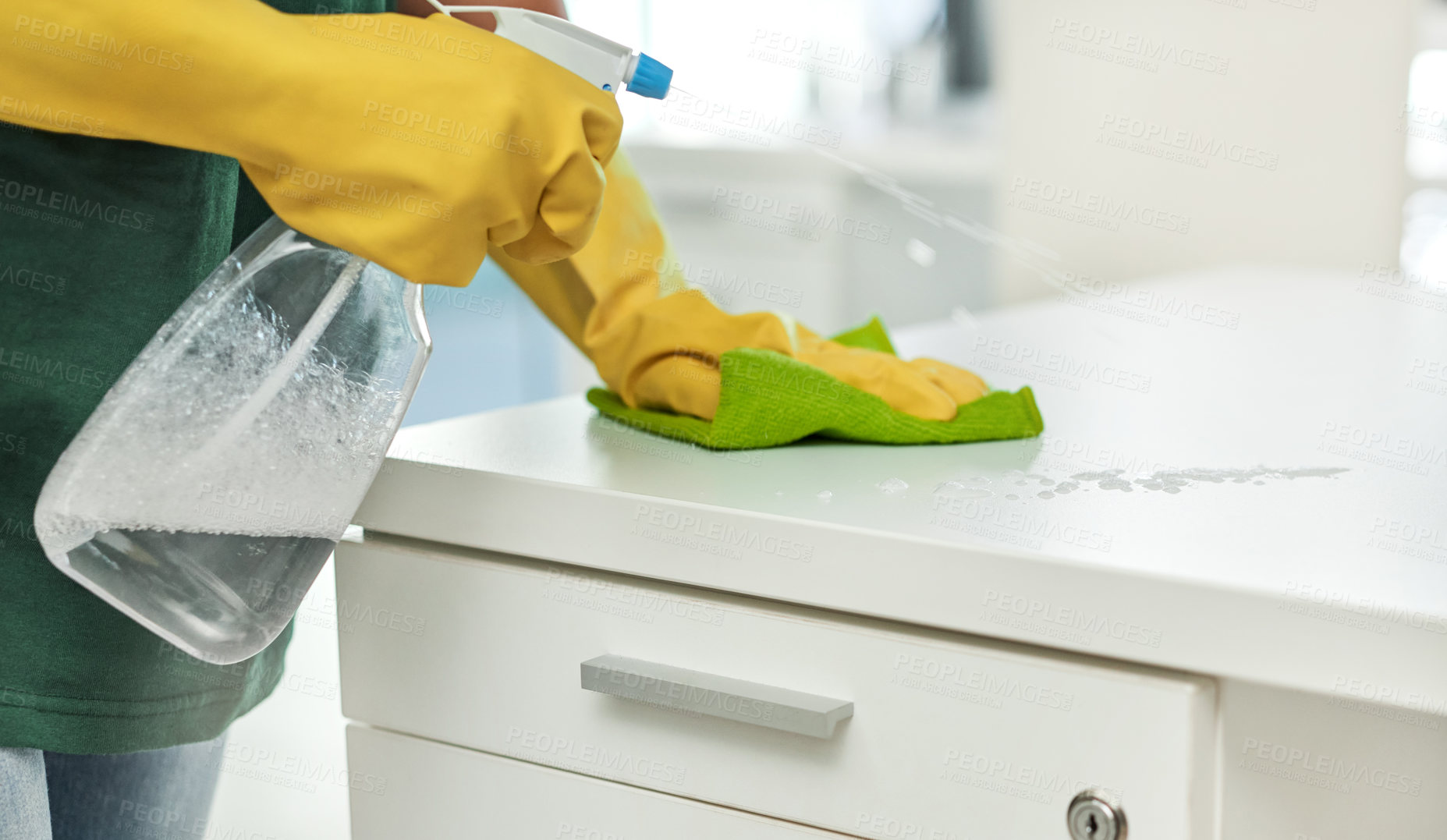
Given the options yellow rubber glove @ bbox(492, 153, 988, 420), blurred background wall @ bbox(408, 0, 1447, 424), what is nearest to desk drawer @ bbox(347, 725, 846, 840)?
yellow rubber glove @ bbox(492, 153, 988, 420)

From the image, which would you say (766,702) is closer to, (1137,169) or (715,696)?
(715,696)

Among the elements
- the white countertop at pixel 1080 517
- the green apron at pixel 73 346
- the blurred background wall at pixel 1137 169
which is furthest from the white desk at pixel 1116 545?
the blurred background wall at pixel 1137 169

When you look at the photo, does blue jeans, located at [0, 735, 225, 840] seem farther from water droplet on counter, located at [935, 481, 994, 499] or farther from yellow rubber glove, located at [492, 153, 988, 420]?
water droplet on counter, located at [935, 481, 994, 499]

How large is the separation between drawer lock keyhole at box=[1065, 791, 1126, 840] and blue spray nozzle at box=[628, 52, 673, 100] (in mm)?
361

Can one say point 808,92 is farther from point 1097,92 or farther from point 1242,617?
point 1242,617

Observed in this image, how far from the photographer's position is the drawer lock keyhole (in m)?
0.47

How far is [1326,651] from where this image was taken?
423 mm

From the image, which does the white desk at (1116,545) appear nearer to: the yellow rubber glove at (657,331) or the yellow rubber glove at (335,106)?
the yellow rubber glove at (657,331)

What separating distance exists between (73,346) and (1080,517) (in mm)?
479

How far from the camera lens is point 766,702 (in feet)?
1.70

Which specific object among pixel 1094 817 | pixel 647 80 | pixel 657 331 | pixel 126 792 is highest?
pixel 647 80

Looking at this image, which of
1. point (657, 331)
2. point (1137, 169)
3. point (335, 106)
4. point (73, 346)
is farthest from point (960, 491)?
point (1137, 169)

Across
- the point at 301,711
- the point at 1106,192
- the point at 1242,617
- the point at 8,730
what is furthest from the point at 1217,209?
the point at 8,730

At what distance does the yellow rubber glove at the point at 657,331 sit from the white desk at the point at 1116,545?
0.13ft
